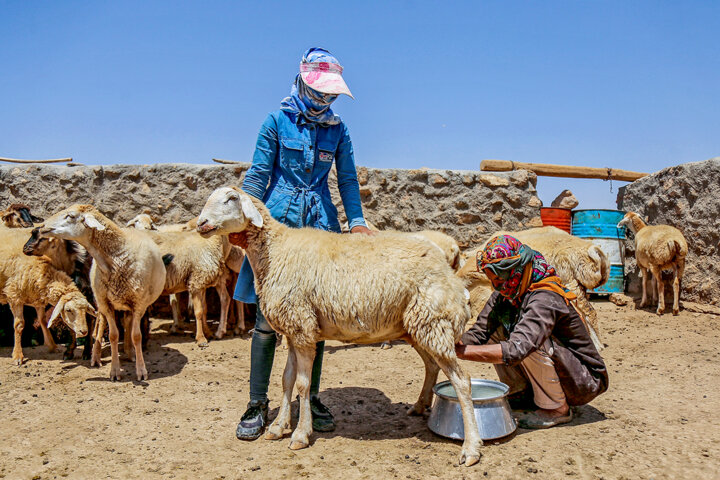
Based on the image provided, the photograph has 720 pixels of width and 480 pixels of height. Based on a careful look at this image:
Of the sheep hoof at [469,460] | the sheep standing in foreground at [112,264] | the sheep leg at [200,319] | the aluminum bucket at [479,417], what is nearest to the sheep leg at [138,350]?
the sheep standing in foreground at [112,264]

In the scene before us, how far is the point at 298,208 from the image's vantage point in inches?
150

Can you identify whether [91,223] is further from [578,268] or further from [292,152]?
[578,268]

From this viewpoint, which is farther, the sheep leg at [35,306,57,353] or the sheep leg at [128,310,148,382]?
the sheep leg at [35,306,57,353]

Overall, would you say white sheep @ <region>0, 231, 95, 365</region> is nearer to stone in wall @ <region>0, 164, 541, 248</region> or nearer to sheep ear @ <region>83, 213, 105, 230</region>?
sheep ear @ <region>83, 213, 105, 230</region>

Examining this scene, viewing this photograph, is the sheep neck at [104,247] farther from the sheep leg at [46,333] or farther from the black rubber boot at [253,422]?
the black rubber boot at [253,422]

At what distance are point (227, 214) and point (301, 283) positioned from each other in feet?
2.12

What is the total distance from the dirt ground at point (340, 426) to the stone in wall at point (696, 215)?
92.4 inches

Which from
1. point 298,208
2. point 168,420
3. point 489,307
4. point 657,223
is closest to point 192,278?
point 168,420

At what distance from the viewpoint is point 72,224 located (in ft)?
17.0

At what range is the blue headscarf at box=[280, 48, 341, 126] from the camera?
3.67 metres

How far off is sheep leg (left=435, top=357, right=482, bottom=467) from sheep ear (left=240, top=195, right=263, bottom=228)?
56.9 inches

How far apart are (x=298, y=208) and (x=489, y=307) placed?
1572mm

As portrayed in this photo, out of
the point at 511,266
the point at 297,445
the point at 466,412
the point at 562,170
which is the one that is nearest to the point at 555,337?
the point at 511,266

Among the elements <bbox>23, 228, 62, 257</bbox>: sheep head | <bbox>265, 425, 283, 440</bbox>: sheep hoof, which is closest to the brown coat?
<bbox>265, 425, 283, 440</bbox>: sheep hoof
